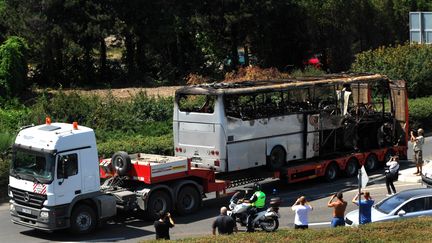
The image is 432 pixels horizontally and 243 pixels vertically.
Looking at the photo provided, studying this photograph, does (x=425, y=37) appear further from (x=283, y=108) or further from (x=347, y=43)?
(x=283, y=108)

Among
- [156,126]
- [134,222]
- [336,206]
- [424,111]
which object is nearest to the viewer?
[336,206]

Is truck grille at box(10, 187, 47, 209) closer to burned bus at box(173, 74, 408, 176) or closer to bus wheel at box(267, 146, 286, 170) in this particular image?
burned bus at box(173, 74, 408, 176)

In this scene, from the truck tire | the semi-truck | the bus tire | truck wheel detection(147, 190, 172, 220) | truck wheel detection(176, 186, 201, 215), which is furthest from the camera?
the bus tire

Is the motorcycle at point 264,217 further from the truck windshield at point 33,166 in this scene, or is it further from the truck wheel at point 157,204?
the truck windshield at point 33,166

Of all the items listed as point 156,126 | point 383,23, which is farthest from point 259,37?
point 156,126

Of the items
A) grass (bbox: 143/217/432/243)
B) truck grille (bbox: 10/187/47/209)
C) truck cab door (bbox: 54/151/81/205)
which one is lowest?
grass (bbox: 143/217/432/243)

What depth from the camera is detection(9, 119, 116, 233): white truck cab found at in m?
18.8

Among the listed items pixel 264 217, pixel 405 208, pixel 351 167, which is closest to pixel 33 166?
pixel 264 217

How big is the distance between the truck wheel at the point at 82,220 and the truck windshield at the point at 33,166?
48.5 inches

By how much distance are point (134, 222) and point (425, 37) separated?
2760 centimetres

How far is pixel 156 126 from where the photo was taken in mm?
33750

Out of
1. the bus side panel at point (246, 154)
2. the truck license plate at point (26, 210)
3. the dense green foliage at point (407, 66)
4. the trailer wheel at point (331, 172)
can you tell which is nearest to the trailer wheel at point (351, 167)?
the trailer wheel at point (331, 172)

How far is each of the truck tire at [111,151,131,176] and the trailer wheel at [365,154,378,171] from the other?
34.0ft

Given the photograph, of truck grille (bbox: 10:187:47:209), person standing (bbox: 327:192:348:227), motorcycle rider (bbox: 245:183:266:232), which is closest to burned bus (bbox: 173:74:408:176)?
motorcycle rider (bbox: 245:183:266:232)
